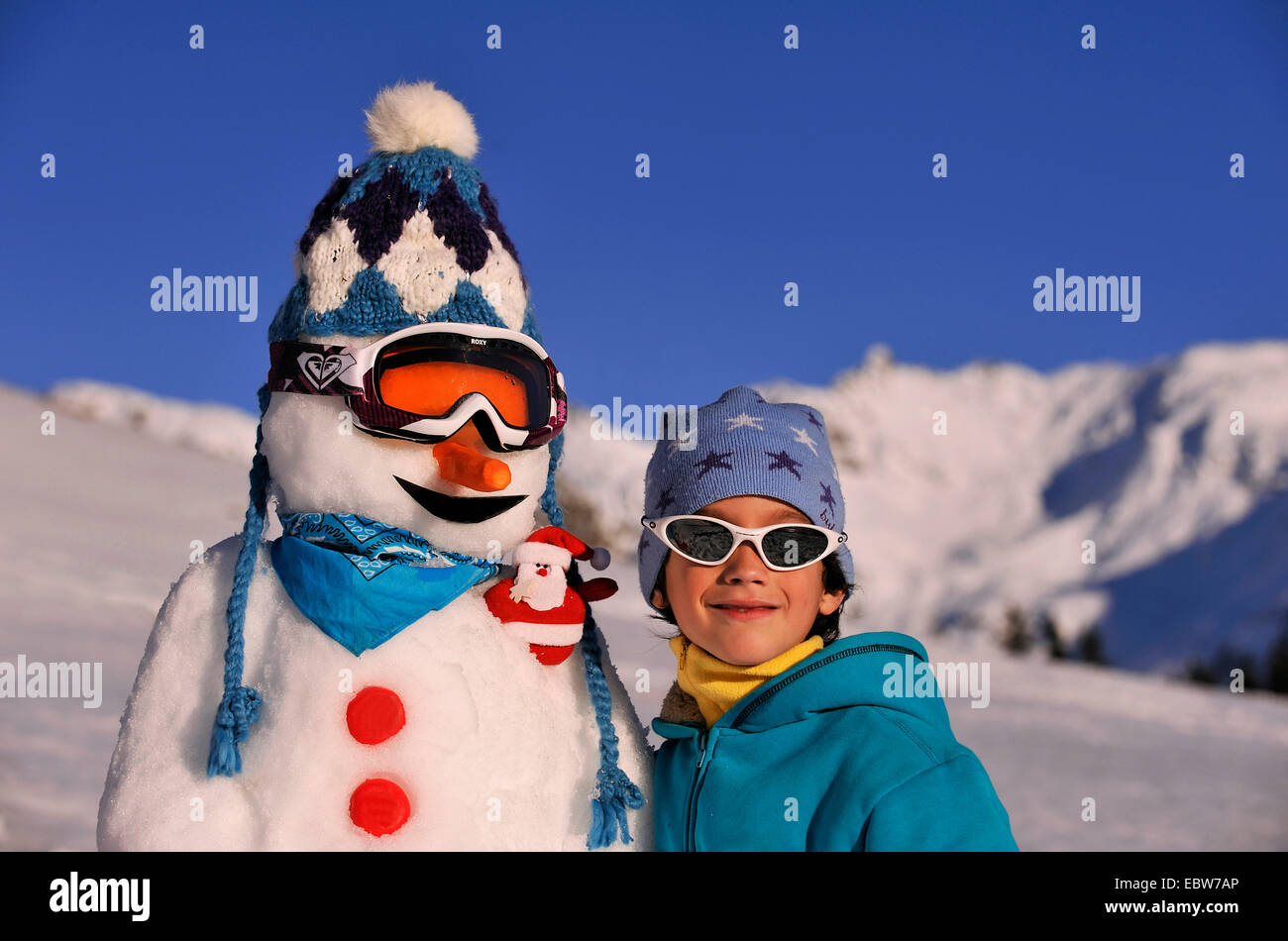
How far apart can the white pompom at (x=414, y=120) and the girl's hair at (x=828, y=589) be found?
92 cm

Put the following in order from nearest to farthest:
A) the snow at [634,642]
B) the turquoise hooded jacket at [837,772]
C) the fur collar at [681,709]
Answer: the turquoise hooded jacket at [837,772] < the fur collar at [681,709] < the snow at [634,642]

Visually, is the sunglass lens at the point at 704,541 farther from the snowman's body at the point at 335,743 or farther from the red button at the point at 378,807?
the red button at the point at 378,807

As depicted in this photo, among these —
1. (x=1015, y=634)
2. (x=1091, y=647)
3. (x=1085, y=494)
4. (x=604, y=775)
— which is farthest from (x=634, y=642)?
(x=1085, y=494)

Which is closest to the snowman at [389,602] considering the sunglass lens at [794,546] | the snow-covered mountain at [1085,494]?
the sunglass lens at [794,546]

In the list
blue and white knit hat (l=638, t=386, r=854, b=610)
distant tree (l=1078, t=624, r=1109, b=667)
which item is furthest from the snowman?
distant tree (l=1078, t=624, r=1109, b=667)

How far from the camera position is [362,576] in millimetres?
1712

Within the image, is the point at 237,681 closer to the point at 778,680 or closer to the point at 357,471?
the point at 357,471

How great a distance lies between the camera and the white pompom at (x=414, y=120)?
1991 millimetres

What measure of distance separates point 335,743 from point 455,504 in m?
0.46

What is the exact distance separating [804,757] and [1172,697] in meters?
8.85

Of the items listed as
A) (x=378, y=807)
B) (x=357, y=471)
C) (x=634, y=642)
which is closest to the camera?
(x=378, y=807)

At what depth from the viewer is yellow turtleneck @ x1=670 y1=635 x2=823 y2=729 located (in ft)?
6.05
